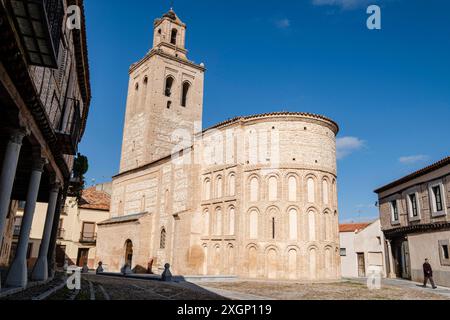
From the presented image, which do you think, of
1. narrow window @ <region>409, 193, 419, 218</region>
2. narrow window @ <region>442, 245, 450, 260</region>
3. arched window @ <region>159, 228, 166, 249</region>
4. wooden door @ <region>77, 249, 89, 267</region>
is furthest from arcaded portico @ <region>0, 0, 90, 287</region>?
wooden door @ <region>77, 249, 89, 267</region>

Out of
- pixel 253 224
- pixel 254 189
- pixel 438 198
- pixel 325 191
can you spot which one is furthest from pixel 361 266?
pixel 254 189

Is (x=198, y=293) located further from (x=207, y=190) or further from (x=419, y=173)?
(x=419, y=173)

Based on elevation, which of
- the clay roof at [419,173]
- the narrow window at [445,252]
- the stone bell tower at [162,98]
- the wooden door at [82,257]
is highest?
the stone bell tower at [162,98]

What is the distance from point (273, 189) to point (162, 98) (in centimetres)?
1708

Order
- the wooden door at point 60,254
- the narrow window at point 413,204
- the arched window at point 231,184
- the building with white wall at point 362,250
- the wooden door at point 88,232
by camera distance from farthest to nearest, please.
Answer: the wooden door at point 88,232 → the wooden door at point 60,254 → the building with white wall at point 362,250 → the arched window at point 231,184 → the narrow window at point 413,204

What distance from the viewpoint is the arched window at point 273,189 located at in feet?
68.7

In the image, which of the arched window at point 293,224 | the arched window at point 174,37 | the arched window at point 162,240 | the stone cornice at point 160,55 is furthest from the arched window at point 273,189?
the arched window at point 174,37

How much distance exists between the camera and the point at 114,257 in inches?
1134

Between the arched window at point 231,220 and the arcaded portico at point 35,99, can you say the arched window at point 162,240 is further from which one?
the arcaded portico at point 35,99

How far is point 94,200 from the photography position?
38406mm

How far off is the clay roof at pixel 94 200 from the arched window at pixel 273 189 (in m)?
22.0

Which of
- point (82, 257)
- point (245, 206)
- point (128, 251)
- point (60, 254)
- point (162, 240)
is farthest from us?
point (82, 257)
